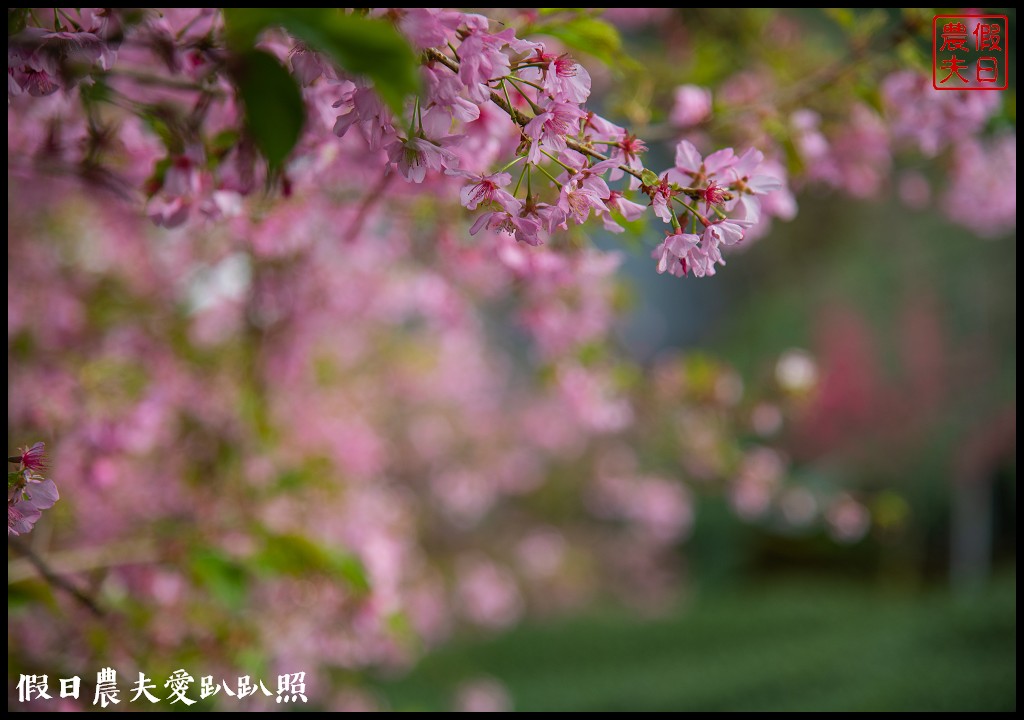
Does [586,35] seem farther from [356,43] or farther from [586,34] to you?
[356,43]

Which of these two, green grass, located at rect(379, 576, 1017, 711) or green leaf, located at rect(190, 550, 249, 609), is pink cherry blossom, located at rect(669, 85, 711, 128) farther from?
green grass, located at rect(379, 576, 1017, 711)

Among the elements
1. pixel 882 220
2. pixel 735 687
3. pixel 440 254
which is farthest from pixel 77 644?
pixel 882 220

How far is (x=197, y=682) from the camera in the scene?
0.88 m

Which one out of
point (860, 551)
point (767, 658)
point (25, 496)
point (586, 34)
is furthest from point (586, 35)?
point (860, 551)

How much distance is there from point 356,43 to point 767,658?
9.38 ft

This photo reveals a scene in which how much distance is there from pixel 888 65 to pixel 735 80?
0.38 m

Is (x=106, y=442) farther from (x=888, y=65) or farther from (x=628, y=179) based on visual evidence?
(x=888, y=65)

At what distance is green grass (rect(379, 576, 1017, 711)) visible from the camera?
221cm

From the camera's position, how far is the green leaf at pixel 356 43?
316 millimetres

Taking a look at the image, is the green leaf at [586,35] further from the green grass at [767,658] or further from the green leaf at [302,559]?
the green grass at [767,658]

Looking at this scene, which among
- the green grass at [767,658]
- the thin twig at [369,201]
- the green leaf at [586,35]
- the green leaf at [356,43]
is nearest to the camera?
the green leaf at [356,43]

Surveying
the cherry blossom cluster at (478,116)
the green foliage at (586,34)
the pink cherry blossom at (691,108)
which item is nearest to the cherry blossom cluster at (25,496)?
the cherry blossom cluster at (478,116)

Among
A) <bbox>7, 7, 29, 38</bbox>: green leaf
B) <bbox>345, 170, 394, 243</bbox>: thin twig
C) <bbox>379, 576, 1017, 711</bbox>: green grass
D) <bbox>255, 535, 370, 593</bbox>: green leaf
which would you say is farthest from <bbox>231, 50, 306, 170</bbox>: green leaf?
<bbox>379, 576, 1017, 711</bbox>: green grass

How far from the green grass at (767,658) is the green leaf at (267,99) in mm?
2130
